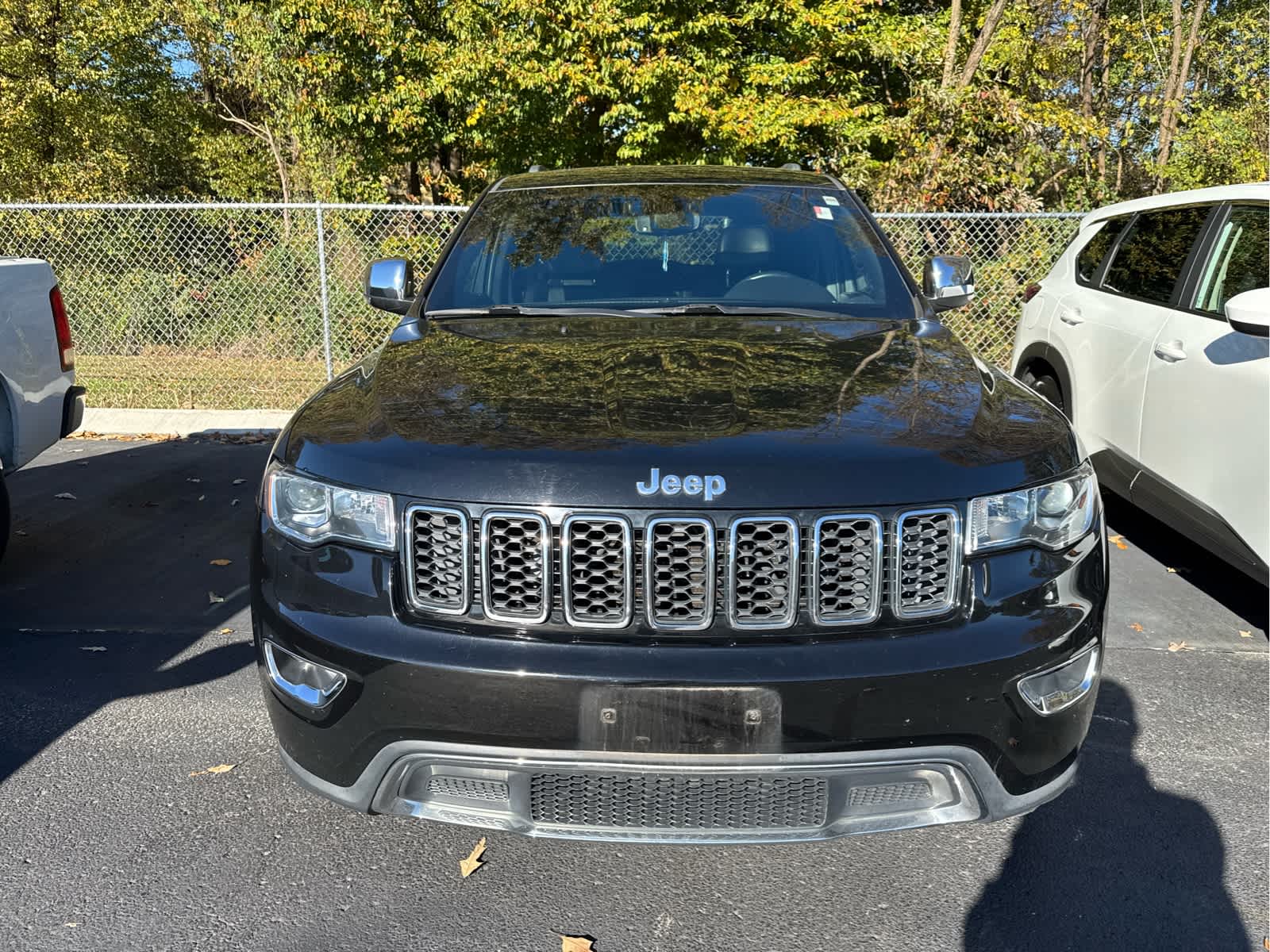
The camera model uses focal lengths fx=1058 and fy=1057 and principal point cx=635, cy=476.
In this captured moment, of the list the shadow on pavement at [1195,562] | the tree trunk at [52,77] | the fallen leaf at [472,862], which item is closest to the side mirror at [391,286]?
the fallen leaf at [472,862]

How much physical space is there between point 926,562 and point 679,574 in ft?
1.74

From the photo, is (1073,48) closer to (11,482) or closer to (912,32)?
(912,32)

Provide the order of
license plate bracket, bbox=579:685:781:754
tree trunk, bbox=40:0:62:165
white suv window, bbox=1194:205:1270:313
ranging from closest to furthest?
license plate bracket, bbox=579:685:781:754
white suv window, bbox=1194:205:1270:313
tree trunk, bbox=40:0:62:165

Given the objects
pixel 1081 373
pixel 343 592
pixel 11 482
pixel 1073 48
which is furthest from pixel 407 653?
pixel 1073 48

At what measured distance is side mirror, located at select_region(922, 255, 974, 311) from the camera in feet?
12.5

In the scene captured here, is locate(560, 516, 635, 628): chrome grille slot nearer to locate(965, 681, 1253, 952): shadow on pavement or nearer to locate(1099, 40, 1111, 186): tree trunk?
locate(965, 681, 1253, 952): shadow on pavement

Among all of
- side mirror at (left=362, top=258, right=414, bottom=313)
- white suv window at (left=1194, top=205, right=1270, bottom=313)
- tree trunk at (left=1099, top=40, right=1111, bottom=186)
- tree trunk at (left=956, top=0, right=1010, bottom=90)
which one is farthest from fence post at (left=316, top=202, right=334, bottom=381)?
tree trunk at (left=1099, top=40, right=1111, bottom=186)

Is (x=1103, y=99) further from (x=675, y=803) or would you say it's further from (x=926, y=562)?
(x=675, y=803)

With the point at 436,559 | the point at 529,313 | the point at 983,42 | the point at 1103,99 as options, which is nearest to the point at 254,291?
the point at 529,313

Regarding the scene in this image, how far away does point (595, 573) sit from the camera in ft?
7.25

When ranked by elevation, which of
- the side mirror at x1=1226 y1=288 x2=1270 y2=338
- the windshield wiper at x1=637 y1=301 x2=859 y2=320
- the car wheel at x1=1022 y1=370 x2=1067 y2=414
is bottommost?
the car wheel at x1=1022 y1=370 x2=1067 y2=414

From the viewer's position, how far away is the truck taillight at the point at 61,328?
15.9 ft

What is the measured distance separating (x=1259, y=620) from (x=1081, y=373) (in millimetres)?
1462

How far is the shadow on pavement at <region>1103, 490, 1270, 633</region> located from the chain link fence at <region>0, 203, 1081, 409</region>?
349cm
